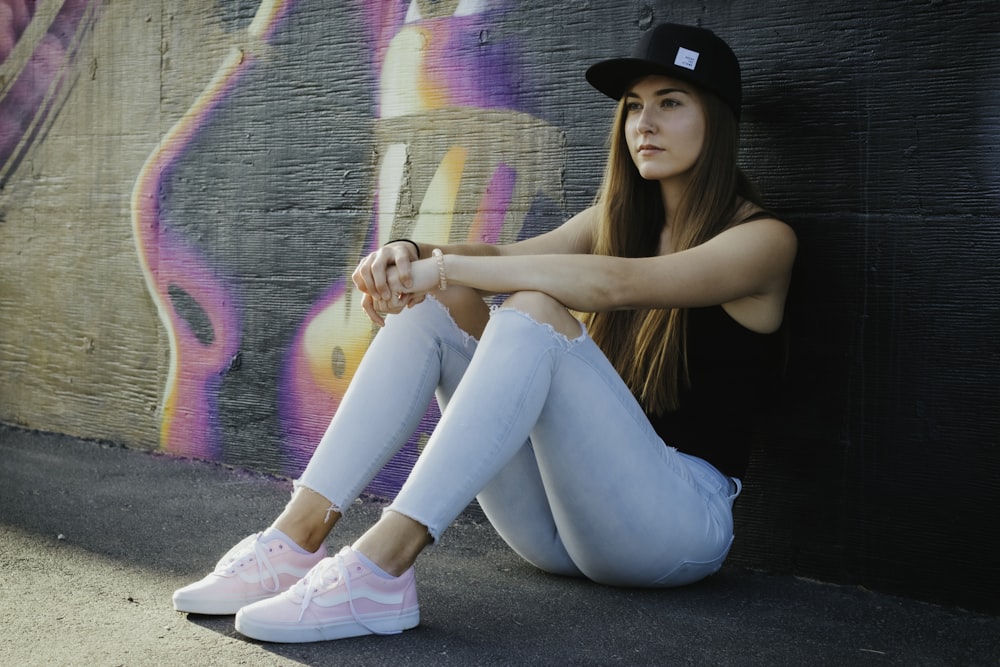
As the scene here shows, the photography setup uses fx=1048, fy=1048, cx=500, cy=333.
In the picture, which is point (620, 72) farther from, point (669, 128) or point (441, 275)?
point (441, 275)

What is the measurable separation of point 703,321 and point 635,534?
1.70 feet

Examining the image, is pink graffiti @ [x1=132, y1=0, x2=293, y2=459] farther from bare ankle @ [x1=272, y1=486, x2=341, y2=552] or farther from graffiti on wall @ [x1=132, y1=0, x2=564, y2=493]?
bare ankle @ [x1=272, y1=486, x2=341, y2=552]

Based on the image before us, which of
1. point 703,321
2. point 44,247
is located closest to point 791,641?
point 703,321

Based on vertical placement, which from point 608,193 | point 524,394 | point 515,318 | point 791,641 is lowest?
point 791,641

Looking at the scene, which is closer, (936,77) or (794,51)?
(936,77)

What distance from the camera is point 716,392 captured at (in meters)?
2.36

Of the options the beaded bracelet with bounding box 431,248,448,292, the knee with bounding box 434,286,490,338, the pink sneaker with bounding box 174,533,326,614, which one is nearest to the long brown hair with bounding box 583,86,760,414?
the knee with bounding box 434,286,490,338

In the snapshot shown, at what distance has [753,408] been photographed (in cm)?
243

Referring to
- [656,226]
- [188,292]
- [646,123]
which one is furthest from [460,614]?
[188,292]

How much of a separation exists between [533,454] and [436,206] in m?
1.16

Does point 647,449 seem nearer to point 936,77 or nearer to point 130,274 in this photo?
point 936,77

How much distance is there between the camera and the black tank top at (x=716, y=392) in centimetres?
235

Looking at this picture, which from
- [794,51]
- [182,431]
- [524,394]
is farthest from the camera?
[182,431]

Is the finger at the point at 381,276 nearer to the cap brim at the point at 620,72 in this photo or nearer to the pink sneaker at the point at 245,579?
the pink sneaker at the point at 245,579
